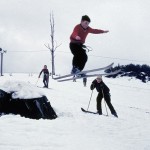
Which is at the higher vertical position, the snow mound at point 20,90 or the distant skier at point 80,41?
the distant skier at point 80,41

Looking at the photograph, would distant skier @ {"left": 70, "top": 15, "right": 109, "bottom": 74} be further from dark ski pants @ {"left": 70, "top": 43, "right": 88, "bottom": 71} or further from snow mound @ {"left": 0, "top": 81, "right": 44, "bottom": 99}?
snow mound @ {"left": 0, "top": 81, "right": 44, "bottom": 99}

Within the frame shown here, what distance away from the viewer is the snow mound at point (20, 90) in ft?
40.6

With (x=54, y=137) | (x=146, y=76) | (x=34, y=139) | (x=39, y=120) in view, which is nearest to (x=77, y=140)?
(x=54, y=137)

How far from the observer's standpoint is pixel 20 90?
1261 cm

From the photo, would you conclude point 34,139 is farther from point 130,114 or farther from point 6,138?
point 130,114

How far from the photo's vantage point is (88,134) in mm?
10180

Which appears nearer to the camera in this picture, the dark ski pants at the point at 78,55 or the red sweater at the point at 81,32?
the red sweater at the point at 81,32

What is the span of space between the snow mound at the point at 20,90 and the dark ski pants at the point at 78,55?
338 cm

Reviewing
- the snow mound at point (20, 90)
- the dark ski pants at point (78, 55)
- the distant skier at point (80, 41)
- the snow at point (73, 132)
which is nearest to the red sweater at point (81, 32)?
the distant skier at point (80, 41)

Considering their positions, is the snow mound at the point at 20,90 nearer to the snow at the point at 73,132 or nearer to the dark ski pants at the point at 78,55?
the snow at the point at 73,132

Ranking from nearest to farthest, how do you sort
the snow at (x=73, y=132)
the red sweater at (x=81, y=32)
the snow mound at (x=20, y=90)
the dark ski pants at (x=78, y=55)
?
the snow at (x=73, y=132) → the red sweater at (x=81, y=32) → the dark ski pants at (x=78, y=55) → the snow mound at (x=20, y=90)

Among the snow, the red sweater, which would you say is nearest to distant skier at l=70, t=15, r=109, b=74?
the red sweater

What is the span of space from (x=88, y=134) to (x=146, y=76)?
3435 centimetres

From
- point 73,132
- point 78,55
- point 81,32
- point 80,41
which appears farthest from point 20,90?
point 81,32
